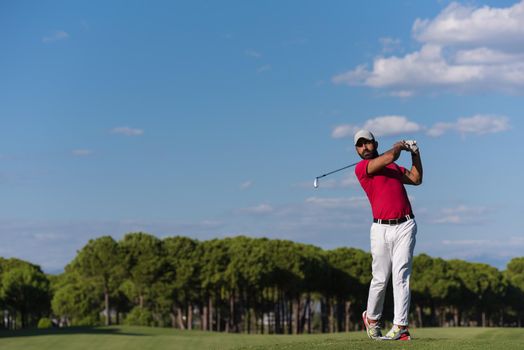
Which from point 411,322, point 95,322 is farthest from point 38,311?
A: point 411,322

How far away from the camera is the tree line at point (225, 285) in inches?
4213

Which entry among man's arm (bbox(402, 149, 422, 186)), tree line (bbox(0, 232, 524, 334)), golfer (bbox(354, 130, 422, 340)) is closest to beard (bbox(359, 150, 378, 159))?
golfer (bbox(354, 130, 422, 340))

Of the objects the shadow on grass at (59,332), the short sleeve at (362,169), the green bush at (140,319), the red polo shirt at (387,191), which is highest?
the short sleeve at (362,169)

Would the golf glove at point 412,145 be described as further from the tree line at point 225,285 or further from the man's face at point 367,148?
the tree line at point 225,285

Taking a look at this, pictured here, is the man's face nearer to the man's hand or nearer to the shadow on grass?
the man's hand

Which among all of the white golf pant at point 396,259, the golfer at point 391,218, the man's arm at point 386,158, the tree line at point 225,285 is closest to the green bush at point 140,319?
the tree line at point 225,285

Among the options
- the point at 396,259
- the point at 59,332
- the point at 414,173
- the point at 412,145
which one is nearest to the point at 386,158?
the point at 412,145

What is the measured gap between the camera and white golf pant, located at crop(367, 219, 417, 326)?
54.3 ft

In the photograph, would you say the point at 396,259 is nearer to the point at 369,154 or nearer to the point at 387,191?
Result: the point at 387,191

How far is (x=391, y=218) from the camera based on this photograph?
16.6 m

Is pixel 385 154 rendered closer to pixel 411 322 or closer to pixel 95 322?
pixel 95 322

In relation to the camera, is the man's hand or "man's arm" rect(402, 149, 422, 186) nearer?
the man's hand

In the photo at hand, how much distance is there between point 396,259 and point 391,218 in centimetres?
75

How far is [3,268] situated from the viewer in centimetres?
15275
